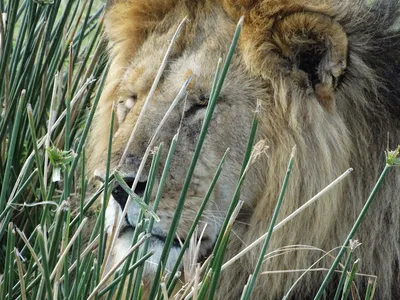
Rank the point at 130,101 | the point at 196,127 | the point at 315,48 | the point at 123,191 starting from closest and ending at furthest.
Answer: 1. the point at 123,191
2. the point at 315,48
3. the point at 196,127
4. the point at 130,101

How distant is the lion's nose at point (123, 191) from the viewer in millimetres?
2920

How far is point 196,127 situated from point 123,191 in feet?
1.51

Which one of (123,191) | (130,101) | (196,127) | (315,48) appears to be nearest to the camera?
(123,191)

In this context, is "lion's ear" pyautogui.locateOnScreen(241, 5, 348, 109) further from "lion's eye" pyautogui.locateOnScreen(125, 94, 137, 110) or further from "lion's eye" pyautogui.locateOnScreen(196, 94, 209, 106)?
"lion's eye" pyautogui.locateOnScreen(125, 94, 137, 110)

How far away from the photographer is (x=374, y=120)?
3.33 metres

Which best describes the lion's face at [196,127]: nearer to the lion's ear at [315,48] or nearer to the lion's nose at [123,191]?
the lion's nose at [123,191]

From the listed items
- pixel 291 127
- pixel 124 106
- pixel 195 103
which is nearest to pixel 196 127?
pixel 195 103

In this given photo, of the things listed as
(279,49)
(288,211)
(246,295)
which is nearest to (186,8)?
(279,49)

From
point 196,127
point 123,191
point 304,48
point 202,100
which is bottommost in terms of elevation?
point 123,191

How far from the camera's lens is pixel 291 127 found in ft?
10.6

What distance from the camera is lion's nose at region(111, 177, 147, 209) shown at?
2920 mm

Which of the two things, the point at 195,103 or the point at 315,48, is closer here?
the point at 315,48

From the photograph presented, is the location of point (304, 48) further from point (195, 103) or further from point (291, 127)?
point (195, 103)

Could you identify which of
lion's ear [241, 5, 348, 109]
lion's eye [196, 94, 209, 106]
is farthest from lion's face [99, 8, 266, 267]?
lion's ear [241, 5, 348, 109]
